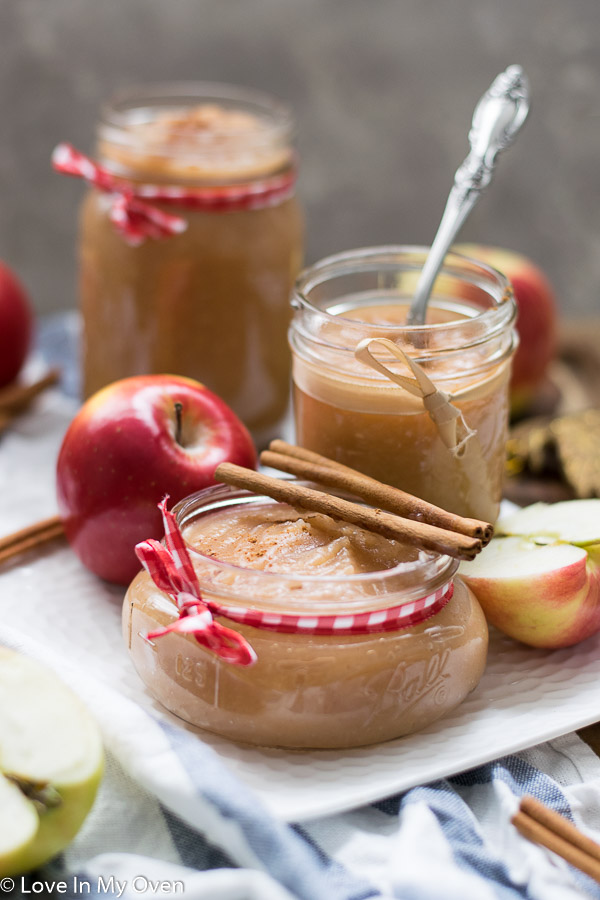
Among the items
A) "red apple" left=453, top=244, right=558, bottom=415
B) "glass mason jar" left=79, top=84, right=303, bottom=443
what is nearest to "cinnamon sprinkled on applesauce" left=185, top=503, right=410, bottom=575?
"glass mason jar" left=79, top=84, right=303, bottom=443

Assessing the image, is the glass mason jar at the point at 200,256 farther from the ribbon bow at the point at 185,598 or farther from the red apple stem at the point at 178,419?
the ribbon bow at the point at 185,598

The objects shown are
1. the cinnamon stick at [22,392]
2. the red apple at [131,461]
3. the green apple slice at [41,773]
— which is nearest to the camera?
the green apple slice at [41,773]

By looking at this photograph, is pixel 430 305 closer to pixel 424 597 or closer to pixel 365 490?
pixel 365 490

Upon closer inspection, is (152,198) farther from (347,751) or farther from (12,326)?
(347,751)

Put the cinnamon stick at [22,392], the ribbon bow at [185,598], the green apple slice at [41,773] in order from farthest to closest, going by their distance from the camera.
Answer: the cinnamon stick at [22,392], the ribbon bow at [185,598], the green apple slice at [41,773]

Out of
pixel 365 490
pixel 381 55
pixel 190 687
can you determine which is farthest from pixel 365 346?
pixel 381 55

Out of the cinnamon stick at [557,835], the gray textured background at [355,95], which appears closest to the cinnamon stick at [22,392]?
the gray textured background at [355,95]
